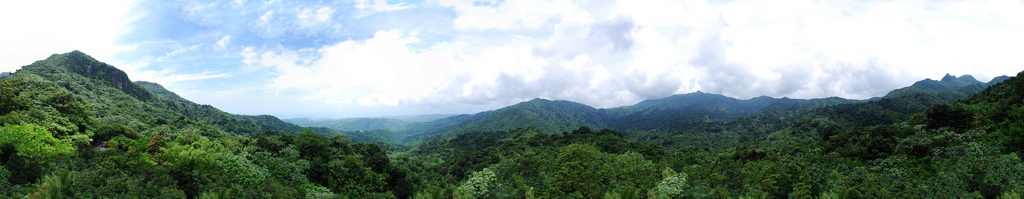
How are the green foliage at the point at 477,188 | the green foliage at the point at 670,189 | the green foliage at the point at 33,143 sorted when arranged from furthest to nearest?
the green foliage at the point at 477,188, the green foliage at the point at 33,143, the green foliage at the point at 670,189

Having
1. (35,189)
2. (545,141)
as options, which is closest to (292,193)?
(35,189)

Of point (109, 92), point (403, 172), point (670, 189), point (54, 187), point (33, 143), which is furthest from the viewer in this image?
point (109, 92)

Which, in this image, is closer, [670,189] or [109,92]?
[670,189]

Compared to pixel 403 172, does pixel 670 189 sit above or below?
above

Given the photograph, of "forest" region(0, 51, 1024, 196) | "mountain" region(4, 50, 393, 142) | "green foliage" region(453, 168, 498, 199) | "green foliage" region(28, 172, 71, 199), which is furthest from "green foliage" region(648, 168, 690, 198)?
"mountain" region(4, 50, 393, 142)

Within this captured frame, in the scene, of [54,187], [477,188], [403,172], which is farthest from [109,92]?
[477,188]

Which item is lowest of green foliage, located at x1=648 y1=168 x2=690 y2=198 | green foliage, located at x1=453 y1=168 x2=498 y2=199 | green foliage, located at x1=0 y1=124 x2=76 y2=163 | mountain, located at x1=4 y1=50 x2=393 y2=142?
green foliage, located at x1=453 y1=168 x2=498 y2=199

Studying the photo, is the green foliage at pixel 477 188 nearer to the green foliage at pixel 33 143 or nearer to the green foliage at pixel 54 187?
the green foliage at pixel 54 187

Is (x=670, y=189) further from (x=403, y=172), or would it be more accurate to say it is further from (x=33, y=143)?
(x=33, y=143)

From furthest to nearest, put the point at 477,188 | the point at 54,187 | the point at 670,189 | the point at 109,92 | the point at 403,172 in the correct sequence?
the point at 109,92 < the point at 403,172 < the point at 477,188 < the point at 54,187 < the point at 670,189

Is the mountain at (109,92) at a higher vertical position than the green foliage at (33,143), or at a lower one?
higher

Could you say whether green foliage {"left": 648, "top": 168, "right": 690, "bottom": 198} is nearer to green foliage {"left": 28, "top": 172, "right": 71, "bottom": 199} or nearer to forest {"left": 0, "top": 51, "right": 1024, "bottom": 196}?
forest {"left": 0, "top": 51, "right": 1024, "bottom": 196}

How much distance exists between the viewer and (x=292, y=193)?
26953 mm

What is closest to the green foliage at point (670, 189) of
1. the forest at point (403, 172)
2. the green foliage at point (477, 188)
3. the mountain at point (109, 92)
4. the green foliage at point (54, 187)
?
the forest at point (403, 172)
